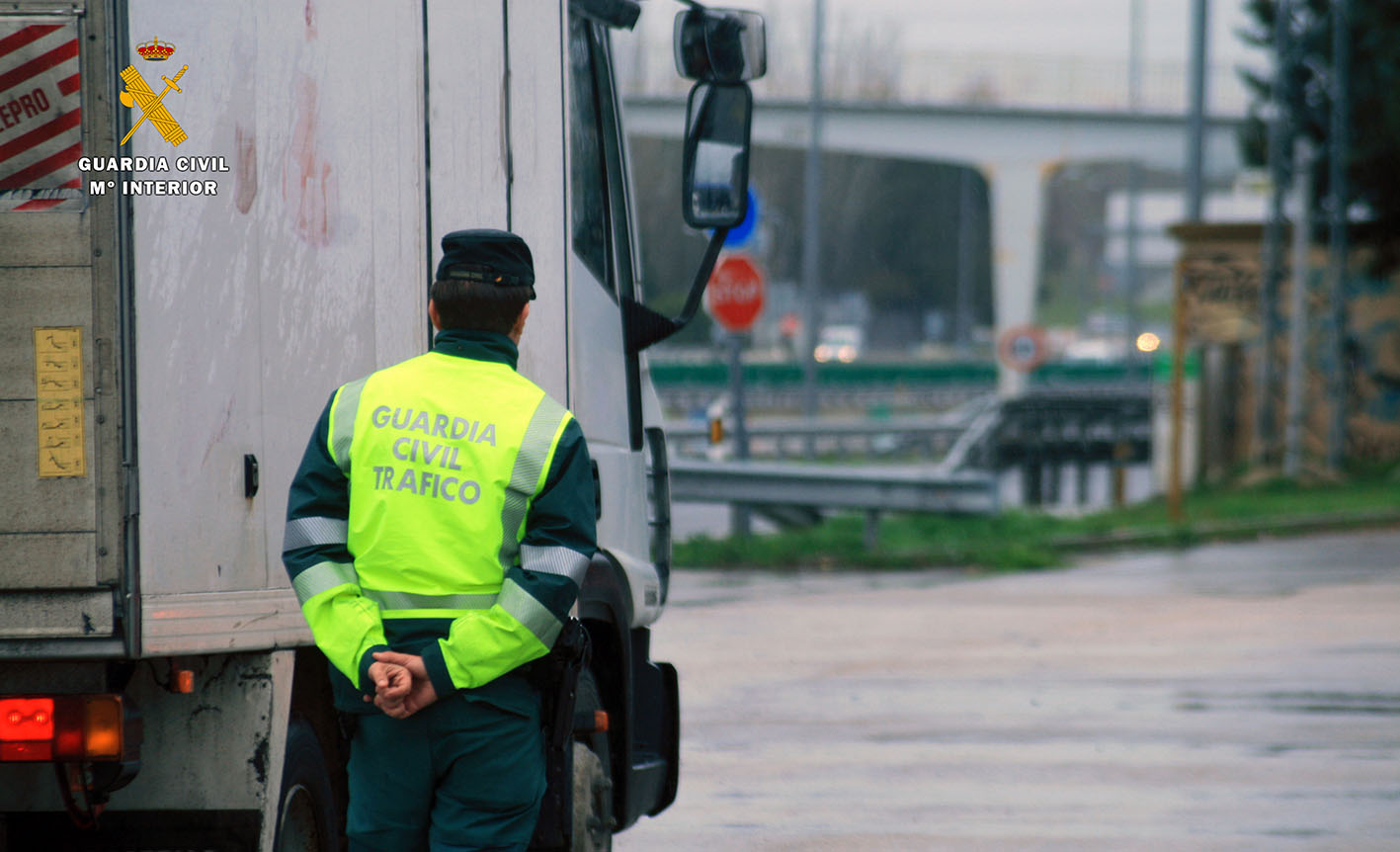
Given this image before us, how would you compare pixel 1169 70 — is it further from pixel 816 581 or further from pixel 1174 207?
pixel 816 581

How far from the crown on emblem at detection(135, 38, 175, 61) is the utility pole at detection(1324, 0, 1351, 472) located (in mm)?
24982

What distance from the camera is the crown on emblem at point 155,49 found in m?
3.89

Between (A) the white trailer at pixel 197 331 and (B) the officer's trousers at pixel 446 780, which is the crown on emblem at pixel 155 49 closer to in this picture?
(A) the white trailer at pixel 197 331

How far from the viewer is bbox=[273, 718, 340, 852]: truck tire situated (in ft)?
13.5

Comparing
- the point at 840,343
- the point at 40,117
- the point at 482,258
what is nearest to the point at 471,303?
the point at 482,258

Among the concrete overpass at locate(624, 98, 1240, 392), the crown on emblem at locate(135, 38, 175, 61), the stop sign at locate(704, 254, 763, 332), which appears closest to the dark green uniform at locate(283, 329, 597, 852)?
the crown on emblem at locate(135, 38, 175, 61)

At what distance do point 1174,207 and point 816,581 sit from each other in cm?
6688

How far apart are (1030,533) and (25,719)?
54.0 feet

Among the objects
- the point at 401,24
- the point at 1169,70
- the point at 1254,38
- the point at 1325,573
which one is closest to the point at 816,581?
the point at 1325,573

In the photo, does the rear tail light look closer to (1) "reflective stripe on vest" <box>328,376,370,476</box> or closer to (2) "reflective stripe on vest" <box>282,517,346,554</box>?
(2) "reflective stripe on vest" <box>282,517,346,554</box>

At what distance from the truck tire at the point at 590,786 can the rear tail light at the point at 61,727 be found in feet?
4.36

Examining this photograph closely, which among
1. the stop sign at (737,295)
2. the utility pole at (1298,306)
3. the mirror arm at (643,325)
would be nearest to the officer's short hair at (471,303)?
the mirror arm at (643,325)

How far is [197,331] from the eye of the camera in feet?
12.8

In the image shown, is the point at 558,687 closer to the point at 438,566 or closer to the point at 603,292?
the point at 438,566
